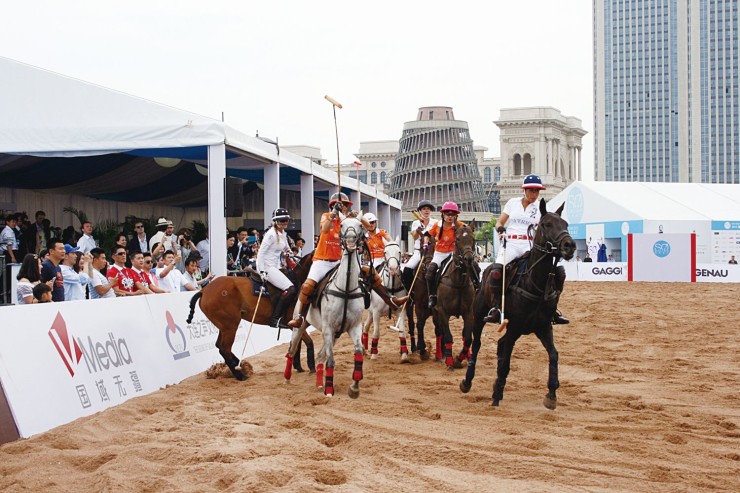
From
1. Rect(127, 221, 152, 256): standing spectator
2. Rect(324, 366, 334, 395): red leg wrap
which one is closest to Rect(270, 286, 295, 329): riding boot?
Rect(324, 366, 334, 395): red leg wrap

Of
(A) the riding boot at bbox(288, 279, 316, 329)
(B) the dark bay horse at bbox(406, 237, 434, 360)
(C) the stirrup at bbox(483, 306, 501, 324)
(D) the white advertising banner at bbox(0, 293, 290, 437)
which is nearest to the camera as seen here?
(D) the white advertising banner at bbox(0, 293, 290, 437)

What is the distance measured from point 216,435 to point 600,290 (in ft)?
79.3

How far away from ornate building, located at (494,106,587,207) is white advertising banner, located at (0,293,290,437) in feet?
479

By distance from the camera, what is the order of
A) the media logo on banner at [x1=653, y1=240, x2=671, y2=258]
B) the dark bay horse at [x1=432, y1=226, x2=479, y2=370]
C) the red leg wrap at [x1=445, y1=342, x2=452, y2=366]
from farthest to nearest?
the media logo on banner at [x1=653, y1=240, x2=671, y2=258], the red leg wrap at [x1=445, y1=342, x2=452, y2=366], the dark bay horse at [x1=432, y1=226, x2=479, y2=370]

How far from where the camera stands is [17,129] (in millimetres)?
17266

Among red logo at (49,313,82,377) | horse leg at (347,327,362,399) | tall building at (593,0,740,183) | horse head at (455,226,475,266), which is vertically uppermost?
tall building at (593,0,740,183)

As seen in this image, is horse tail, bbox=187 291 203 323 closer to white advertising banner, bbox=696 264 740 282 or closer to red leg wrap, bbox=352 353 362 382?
red leg wrap, bbox=352 353 362 382

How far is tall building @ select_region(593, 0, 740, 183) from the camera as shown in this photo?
546 ft

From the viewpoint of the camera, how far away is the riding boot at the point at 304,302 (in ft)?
38.1

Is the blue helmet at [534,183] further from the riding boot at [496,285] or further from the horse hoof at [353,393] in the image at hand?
the horse hoof at [353,393]

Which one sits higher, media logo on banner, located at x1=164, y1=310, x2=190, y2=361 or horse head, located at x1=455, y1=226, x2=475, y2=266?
horse head, located at x1=455, y1=226, x2=475, y2=266

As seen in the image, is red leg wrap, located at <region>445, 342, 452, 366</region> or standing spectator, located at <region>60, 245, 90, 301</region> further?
red leg wrap, located at <region>445, 342, 452, 366</region>

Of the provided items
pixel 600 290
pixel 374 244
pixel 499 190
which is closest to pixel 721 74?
pixel 499 190

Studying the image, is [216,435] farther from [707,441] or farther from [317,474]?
[707,441]
